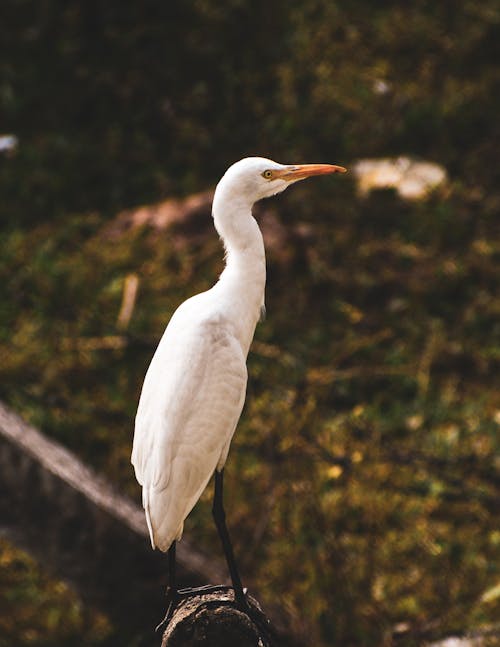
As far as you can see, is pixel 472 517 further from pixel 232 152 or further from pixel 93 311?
pixel 232 152

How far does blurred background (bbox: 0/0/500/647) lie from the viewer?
128 inches

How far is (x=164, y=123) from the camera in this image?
5.14 m

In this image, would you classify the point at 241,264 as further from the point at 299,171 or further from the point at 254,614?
the point at 254,614

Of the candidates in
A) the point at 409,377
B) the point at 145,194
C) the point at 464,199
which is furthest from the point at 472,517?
the point at 145,194

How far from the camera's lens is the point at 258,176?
1.69 metres

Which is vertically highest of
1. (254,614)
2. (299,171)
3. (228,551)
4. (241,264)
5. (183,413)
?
(299,171)

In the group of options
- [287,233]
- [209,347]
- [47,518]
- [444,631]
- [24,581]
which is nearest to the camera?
[209,347]

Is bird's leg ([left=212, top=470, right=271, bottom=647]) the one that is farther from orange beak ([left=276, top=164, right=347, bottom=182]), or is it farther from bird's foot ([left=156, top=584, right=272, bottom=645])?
orange beak ([left=276, top=164, right=347, bottom=182])

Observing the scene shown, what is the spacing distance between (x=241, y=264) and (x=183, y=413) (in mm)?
279

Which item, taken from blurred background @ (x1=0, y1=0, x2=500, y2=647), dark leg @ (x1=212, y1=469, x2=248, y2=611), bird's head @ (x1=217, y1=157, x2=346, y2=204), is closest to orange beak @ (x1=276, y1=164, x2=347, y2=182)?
bird's head @ (x1=217, y1=157, x2=346, y2=204)

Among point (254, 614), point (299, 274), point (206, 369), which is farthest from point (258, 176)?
point (299, 274)

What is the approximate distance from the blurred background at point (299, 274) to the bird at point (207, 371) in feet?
3.62

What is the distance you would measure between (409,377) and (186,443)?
224cm

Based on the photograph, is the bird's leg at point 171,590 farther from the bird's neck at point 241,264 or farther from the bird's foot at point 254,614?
the bird's neck at point 241,264
